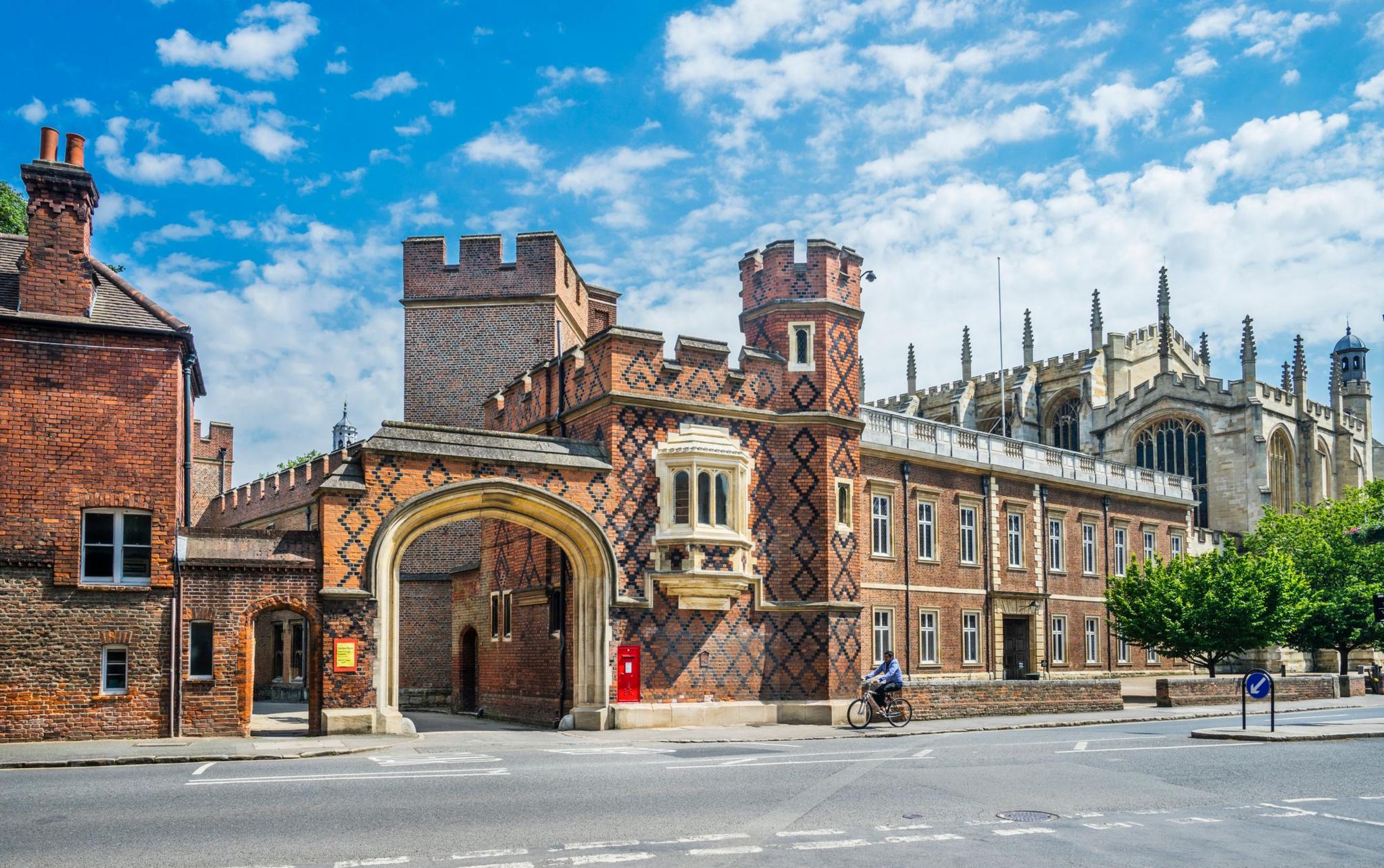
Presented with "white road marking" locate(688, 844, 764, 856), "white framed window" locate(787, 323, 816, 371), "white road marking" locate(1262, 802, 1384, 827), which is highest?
"white framed window" locate(787, 323, 816, 371)

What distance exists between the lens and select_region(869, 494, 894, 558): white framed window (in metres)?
31.8

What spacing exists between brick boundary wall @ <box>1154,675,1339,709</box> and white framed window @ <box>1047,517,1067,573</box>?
5.89 metres

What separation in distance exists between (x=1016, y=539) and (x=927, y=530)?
4.33 metres

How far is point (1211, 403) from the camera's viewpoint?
5359cm

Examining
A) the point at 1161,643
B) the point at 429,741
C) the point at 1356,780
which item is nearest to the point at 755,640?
the point at 429,741

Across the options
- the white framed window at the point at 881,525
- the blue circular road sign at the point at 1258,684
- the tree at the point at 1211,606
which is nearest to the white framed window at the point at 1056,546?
the tree at the point at 1211,606

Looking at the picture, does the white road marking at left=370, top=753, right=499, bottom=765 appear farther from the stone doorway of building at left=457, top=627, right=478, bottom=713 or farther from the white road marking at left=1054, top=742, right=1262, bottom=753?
the stone doorway of building at left=457, top=627, right=478, bottom=713

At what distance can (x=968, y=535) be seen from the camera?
114 feet

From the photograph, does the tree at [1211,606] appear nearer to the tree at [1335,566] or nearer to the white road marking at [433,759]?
the tree at [1335,566]

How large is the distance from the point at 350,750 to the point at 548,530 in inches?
267

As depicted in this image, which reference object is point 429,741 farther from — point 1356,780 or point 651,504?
point 1356,780

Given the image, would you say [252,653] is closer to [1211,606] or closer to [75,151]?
[75,151]

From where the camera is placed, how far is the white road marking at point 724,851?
9.41m

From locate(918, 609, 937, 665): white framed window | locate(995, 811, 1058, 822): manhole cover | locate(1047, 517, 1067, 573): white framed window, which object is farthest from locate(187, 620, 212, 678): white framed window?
locate(1047, 517, 1067, 573): white framed window
